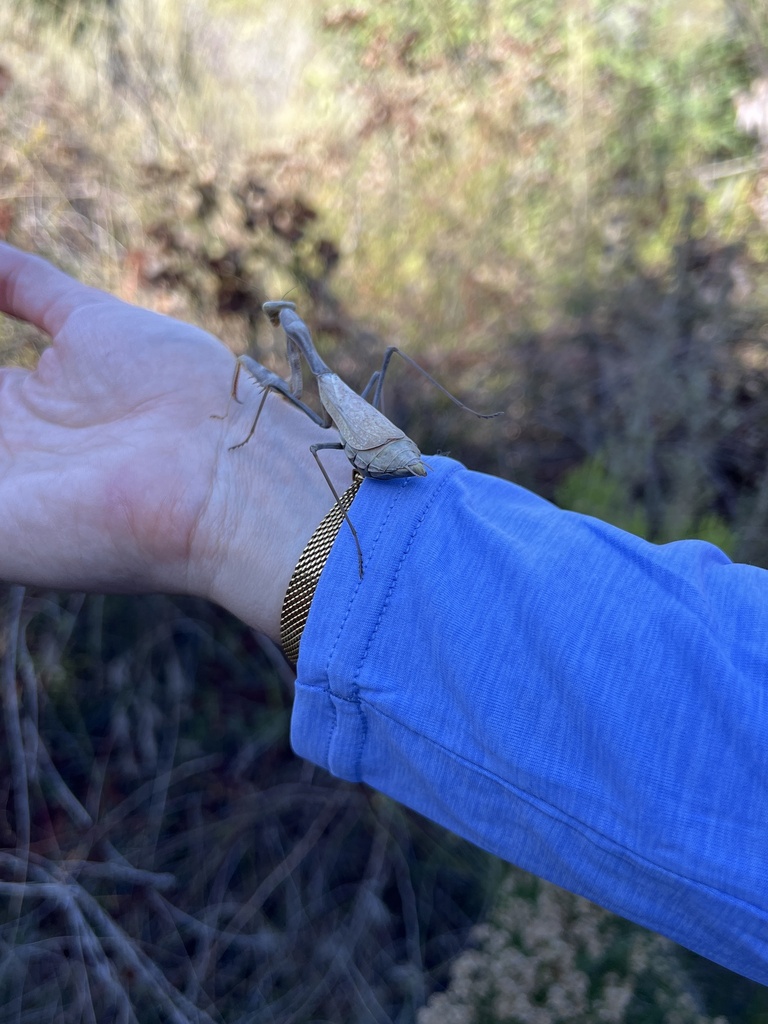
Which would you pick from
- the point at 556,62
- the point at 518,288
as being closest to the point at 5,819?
the point at 518,288

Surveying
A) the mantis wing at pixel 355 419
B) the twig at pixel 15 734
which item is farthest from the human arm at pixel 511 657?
the twig at pixel 15 734

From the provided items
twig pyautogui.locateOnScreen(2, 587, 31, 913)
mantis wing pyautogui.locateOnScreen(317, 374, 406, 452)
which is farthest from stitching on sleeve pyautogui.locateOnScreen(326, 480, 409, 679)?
twig pyautogui.locateOnScreen(2, 587, 31, 913)

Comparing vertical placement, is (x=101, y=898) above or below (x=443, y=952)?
below

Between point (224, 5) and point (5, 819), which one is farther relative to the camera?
point (224, 5)

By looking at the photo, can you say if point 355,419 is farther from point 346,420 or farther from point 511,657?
point 511,657

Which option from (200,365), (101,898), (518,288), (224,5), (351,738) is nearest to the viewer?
(351,738)

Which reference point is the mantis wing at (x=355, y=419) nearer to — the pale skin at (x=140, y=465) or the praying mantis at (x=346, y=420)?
the praying mantis at (x=346, y=420)

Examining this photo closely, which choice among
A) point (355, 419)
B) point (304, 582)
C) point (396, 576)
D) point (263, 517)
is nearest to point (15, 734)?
point (263, 517)

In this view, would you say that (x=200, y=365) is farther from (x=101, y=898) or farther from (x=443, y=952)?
(x=443, y=952)
